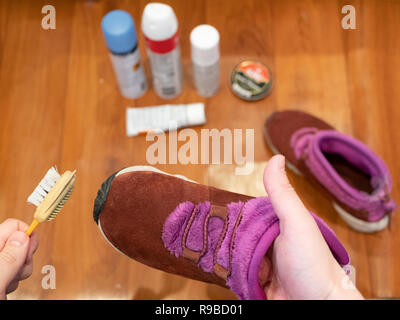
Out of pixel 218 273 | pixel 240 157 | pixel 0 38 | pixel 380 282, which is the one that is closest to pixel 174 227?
pixel 218 273

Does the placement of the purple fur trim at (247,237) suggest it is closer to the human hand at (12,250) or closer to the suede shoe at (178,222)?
the suede shoe at (178,222)

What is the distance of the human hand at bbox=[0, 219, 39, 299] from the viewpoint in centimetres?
49

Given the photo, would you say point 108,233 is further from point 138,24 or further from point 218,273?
point 138,24

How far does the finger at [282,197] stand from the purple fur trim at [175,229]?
150 mm

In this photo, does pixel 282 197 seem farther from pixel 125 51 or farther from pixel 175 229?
pixel 125 51

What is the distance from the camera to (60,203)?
552 millimetres

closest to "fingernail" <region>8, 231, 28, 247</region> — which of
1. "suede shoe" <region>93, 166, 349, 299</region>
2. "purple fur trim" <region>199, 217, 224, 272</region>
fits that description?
"suede shoe" <region>93, 166, 349, 299</region>

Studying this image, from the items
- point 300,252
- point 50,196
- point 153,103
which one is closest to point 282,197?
point 300,252

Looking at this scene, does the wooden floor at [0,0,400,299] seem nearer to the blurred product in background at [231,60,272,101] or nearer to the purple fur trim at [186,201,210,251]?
the blurred product in background at [231,60,272,101]

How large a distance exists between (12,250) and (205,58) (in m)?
0.45

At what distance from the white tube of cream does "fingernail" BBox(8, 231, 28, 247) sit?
1.12ft

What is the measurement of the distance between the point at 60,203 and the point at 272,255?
0.31 meters

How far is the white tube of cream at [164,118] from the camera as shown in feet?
2.64

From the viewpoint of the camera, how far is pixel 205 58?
0.73 metres
